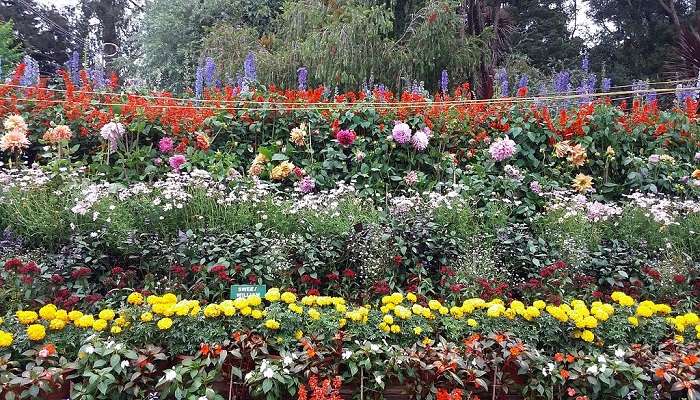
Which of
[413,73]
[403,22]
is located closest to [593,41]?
[403,22]

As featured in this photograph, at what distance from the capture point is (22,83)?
4.91m

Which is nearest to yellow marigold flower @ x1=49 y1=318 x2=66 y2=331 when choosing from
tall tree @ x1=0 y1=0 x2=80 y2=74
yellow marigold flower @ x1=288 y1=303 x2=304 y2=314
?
yellow marigold flower @ x1=288 y1=303 x2=304 y2=314

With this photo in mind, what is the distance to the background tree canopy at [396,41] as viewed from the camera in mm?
7191

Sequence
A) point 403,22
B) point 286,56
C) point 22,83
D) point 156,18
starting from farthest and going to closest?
point 156,18
point 403,22
point 286,56
point 22,83

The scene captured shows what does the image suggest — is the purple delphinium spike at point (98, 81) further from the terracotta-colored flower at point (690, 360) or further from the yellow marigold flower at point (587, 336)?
the terracotta-colored flower at point (690, 360)

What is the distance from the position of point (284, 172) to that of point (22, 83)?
2.67 metres

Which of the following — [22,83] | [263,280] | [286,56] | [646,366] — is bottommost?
[646,366]

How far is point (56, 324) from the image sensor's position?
7.15ft

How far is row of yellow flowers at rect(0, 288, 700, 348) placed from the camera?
219 cm

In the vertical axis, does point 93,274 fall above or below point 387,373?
above

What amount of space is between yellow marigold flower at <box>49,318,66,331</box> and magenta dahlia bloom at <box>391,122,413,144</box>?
2716mm

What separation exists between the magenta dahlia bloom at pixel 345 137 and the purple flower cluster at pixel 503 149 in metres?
1.05

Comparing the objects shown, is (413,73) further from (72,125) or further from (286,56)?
(72,125)

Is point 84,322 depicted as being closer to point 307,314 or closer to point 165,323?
point 165,323
